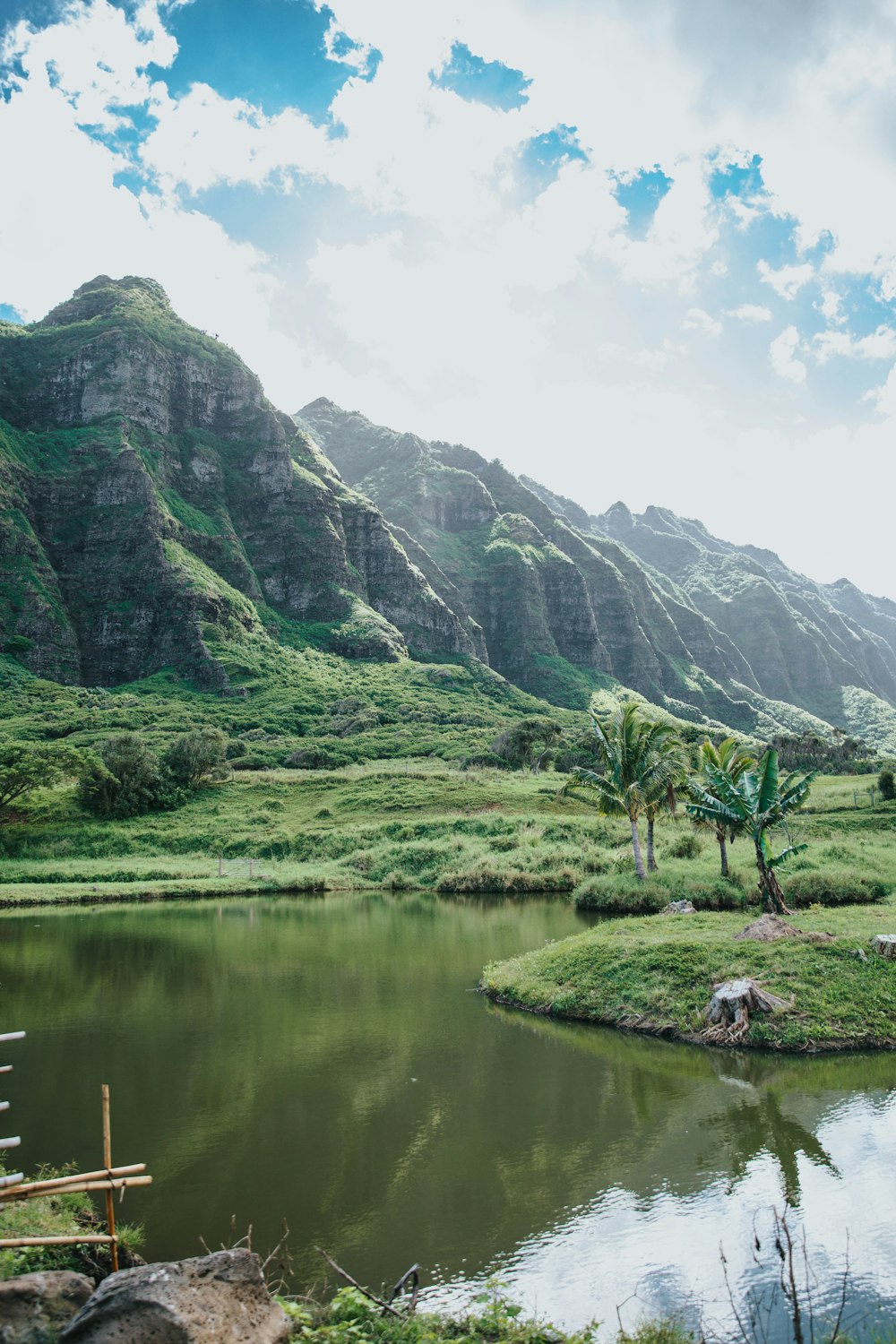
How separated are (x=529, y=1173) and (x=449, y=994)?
40.8 ft

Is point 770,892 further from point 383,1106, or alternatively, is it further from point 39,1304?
point 39,1304

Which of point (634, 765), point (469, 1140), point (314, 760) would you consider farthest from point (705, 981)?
point (314, 760)

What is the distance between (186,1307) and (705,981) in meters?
16.0

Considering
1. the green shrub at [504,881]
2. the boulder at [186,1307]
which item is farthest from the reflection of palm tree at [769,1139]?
the green shrub at [504,881]

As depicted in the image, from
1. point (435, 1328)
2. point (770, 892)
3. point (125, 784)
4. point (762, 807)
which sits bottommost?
point (435, 1328)

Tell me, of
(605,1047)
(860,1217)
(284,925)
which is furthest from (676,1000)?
(284,925)

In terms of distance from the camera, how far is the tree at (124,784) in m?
70.3

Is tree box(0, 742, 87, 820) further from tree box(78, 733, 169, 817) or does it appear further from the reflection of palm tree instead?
the reflection of palm tree

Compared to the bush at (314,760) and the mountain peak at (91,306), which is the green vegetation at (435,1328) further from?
the mountain peak at (91,306)

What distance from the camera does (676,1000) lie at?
1964 cm

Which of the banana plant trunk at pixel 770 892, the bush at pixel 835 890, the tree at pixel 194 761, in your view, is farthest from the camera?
the tree at pixel 194 761

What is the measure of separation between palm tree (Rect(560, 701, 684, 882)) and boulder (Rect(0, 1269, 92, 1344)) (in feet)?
107

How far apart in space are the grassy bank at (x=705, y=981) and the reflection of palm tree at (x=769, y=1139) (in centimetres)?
376

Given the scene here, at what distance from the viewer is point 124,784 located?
2815 inches
